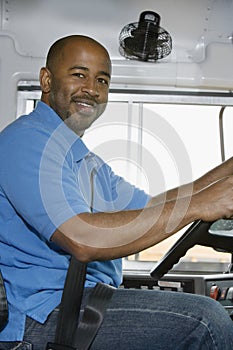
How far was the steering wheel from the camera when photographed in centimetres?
144

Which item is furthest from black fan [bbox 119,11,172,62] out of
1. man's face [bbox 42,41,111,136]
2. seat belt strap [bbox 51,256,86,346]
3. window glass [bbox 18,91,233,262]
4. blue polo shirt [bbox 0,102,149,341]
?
seat belt strap [bbox 51,256,86,346]

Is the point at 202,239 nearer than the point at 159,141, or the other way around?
the point at 202,239

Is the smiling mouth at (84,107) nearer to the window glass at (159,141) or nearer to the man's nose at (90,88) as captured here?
the man's nose at (90,88)

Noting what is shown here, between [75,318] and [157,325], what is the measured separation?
174mm

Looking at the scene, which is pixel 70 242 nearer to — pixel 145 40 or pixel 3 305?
pixel 3 305

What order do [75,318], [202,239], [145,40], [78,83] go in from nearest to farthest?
[75,318] < [202,239] < [78,83] < [145,40]

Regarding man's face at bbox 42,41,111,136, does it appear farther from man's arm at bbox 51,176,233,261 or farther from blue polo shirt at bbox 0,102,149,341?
man's arm at bbox 51,176,233,261

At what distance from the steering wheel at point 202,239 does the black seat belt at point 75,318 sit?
0.32m

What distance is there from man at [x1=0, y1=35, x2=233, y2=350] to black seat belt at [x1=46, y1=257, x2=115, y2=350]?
0.10 feet

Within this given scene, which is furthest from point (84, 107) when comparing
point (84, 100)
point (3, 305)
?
point (3, 305)

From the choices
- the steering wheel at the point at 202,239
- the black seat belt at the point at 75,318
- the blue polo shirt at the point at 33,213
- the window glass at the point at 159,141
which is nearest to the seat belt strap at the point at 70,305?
the black seat belt at the point at 75,318

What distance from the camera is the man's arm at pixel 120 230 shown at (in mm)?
1225

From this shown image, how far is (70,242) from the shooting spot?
1249 mm

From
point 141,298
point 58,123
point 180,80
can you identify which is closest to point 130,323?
point 141,298
